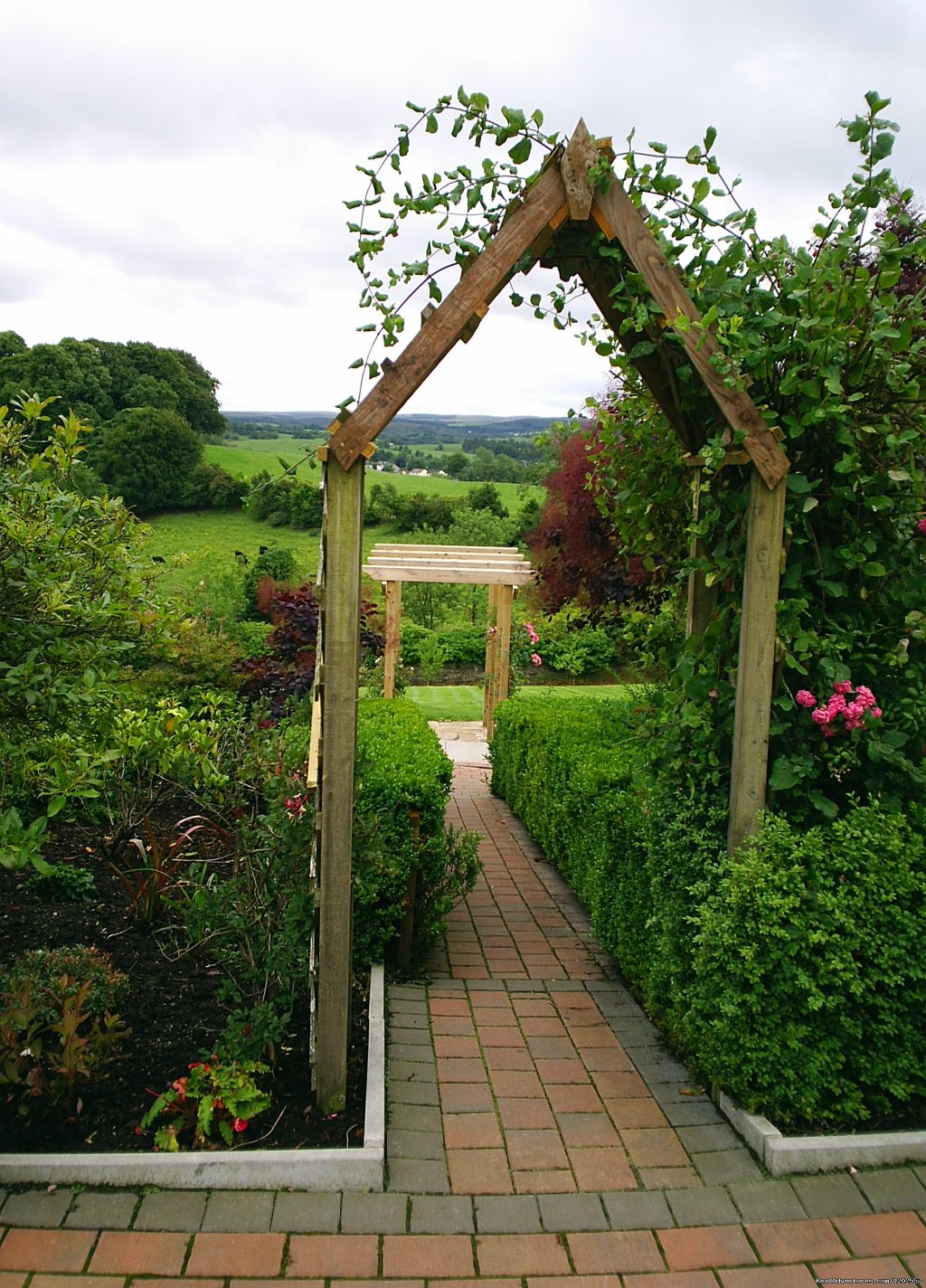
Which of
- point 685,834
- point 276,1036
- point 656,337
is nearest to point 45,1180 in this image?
point 276,1036

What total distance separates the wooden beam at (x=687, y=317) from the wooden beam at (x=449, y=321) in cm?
20

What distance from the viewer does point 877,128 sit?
8.89ft

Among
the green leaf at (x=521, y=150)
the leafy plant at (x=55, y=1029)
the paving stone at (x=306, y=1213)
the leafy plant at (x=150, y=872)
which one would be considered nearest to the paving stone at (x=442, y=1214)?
the paving stone at (x=306, y=1213)

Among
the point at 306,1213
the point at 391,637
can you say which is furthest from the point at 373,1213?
the point at 391,637

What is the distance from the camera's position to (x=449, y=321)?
2.65 metres

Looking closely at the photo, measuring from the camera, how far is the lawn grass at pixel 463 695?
13.5 metres

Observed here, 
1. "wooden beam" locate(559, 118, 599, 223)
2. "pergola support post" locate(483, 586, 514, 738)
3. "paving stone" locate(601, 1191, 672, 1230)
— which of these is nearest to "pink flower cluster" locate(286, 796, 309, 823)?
"paving stone" locate(601, 1191, 672, 1230)

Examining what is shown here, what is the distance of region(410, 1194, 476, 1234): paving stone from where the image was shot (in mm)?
2301

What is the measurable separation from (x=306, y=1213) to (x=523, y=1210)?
22.9 inches

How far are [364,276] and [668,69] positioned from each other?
1.59 m

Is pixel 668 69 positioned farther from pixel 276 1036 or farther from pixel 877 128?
pixel 276 1036

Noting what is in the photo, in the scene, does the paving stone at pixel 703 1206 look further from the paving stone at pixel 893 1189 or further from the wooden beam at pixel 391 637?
the wooden beam at pixel 391 637

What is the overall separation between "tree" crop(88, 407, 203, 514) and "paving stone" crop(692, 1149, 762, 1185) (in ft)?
78.6

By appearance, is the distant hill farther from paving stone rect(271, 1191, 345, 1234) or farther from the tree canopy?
paving stone rect(271, 1191, 345, 1234)
